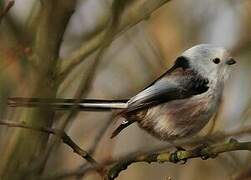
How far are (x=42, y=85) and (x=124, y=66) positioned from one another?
265cm

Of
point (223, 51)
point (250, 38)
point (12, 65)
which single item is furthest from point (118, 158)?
point (250, 38)

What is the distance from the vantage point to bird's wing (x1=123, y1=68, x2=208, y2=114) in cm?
327

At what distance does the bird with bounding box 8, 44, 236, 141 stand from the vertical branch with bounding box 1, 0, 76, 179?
2.50 ft

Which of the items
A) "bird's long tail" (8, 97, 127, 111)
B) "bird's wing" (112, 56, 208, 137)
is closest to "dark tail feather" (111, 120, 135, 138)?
"bird's wing" (112, 56, 208, 137)

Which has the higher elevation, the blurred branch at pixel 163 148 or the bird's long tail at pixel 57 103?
the bird's long tail at pixel 57 103

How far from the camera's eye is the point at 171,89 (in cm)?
338

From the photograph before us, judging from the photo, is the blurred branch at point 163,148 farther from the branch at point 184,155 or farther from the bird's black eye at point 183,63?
the bird's black eye at point 183,63

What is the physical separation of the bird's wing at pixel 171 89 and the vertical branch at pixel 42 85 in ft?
2.78

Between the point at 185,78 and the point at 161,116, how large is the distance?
342mm

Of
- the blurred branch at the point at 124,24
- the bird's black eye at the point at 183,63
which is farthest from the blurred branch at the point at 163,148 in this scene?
A: the bird's black eye at the point at 183,63

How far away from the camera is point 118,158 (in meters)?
1.71

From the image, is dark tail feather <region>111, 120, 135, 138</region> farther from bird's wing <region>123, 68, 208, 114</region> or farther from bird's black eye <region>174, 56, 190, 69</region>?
bird's black eye <region>174, 56, 190, 69</region>

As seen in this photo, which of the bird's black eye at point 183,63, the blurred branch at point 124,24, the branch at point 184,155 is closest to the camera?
the branch at point 184,155

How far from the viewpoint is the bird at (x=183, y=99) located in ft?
10.8
